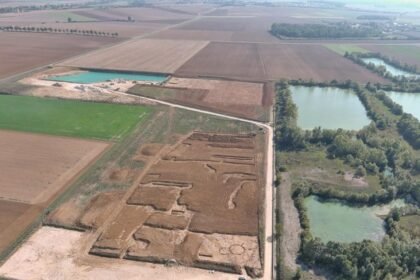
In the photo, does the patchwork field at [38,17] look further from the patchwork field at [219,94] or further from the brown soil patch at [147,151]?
the brown soil patch at [147,151]

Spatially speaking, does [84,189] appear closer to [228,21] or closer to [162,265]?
[162,265]

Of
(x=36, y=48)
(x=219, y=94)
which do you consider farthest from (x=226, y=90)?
(x=36, y=48)

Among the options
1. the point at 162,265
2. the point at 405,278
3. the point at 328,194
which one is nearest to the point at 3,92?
the point at 162,265

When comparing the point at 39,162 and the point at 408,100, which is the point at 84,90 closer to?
the point at 39,162

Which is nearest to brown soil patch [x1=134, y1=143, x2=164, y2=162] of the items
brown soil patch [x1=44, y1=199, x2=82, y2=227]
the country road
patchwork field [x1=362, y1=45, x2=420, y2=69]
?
brown soil patch [x1=44, y1=199, x2=82, y2=227]

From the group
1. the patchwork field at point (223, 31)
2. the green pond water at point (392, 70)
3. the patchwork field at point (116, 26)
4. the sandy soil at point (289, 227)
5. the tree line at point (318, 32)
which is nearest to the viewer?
the sandy soil at point (289, 227)

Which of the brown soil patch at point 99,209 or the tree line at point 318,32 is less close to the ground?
the tree line at point 318,32

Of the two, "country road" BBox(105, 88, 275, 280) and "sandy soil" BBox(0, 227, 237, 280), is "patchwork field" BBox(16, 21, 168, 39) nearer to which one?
"country road" BBox(105, 88, 275, 280)

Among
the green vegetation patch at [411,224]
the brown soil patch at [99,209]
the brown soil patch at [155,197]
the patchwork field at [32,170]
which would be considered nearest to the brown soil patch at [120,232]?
the brown soil patch at [155,197]
